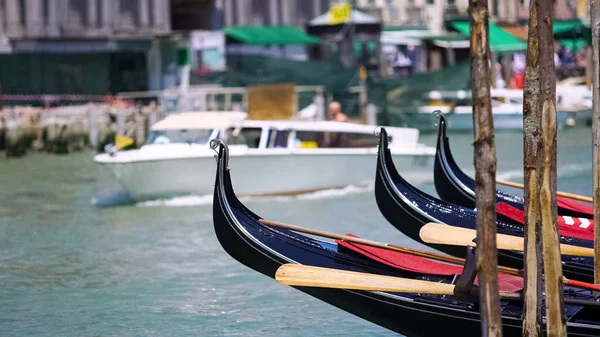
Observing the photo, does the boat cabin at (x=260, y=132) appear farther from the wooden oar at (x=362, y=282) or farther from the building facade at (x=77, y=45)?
the building facade at (x=77, y=45)

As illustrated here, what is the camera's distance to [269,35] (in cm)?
2658

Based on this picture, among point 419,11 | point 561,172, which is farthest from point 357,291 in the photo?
point 419,11

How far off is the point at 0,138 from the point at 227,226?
47.7ft

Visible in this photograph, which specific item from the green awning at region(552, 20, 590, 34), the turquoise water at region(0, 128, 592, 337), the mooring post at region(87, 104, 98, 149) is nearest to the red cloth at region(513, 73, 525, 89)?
the green awning at region(552, 20, 590, 34)

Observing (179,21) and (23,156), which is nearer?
(23,156)

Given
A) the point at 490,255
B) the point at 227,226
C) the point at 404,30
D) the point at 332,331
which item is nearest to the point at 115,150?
the point at 332,331

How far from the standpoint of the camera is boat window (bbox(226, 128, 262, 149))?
45.3 feet

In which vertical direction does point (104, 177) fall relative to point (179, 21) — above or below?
below

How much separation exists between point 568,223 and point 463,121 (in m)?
13.6

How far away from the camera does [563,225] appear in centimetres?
783

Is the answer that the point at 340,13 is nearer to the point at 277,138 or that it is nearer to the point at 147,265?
the point at 277,138

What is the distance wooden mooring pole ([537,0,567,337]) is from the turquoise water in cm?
261

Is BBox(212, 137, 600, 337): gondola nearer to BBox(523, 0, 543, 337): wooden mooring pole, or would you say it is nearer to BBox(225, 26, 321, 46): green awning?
BBox(523, 0, 543, 337): wooden mooring pole

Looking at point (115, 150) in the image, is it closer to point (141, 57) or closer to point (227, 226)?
point (227, 226)
